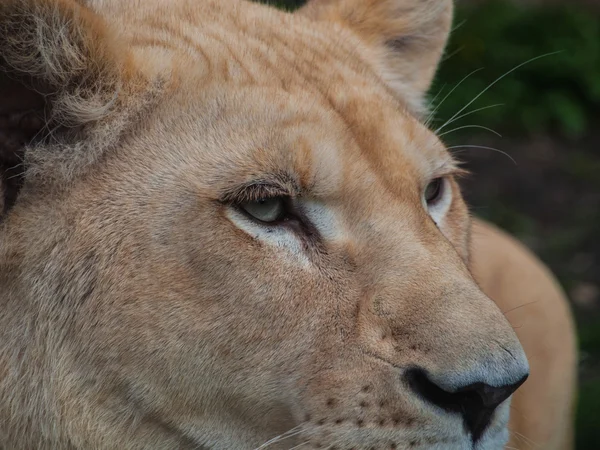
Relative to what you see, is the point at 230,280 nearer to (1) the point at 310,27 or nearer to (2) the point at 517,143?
(1) the point at 310,27

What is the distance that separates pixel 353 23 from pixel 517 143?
625 centimetres

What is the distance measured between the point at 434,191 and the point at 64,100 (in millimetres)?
1270

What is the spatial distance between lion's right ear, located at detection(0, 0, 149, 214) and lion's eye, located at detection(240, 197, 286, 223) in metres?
0.42

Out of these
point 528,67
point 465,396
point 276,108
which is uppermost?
point 276,108

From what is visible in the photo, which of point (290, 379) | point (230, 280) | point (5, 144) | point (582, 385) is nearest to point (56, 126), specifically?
point (5, 144)

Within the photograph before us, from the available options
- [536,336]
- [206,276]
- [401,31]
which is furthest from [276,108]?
[536,336]

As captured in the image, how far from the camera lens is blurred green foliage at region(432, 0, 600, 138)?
383 inches

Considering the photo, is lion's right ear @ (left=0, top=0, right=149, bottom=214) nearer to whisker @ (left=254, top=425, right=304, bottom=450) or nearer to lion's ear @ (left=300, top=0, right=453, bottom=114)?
whisker @ (left=254, top=425, right=304, bottom=450)

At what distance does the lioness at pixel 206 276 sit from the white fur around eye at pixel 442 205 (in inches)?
18.8

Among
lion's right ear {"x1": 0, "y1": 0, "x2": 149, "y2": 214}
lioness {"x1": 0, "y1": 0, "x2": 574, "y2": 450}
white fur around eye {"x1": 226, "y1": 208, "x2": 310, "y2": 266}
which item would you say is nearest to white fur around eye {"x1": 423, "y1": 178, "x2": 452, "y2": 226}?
lioness {"x1": 0, "y1": 0, "x2": 574, "y2": 450}

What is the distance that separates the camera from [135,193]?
2.67 m

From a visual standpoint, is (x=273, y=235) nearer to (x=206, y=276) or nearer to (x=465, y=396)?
(x=206, y=276)

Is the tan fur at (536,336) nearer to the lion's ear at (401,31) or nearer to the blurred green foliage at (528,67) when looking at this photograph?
the lion's ear at (401,31)

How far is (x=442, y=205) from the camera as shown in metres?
3.35
